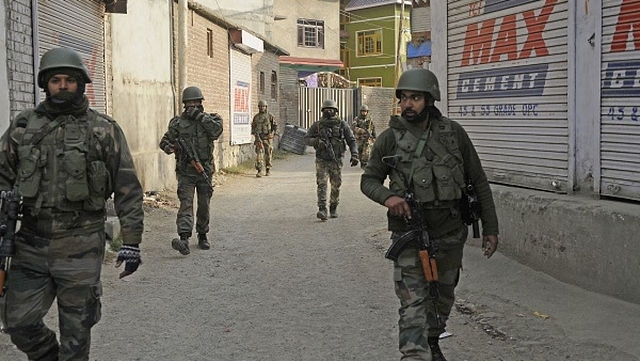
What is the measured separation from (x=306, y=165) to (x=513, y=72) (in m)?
15.1

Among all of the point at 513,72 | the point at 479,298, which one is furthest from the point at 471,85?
the point at 479,298

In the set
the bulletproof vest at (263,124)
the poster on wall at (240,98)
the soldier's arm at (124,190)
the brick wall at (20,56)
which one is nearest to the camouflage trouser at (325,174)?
the brick wall at (20,56)

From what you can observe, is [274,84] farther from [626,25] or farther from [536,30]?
[626,25]

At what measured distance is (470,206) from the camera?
172 inches

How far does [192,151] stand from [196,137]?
0.70 feet

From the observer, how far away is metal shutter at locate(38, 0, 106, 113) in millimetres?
8664

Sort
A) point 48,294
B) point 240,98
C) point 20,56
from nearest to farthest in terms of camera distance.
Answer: point 48,294 → point 20,56 → point 240,98

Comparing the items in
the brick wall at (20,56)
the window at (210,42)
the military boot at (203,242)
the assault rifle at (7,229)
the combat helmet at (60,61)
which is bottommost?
the military boot at (203,242)

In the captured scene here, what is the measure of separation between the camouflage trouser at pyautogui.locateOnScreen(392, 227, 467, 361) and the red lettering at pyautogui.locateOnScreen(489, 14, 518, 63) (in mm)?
3610

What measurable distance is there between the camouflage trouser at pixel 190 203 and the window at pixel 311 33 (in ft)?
109

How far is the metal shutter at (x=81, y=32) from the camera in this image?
28.4ft

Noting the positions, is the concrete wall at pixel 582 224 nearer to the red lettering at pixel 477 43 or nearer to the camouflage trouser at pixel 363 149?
the red lettering at pixel 477 43

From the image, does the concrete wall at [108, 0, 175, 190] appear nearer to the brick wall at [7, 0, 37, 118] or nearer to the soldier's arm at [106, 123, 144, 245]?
the brick wall at [7, 0, 37, 118]

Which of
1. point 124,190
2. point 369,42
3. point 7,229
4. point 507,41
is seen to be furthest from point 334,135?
point 369,42
